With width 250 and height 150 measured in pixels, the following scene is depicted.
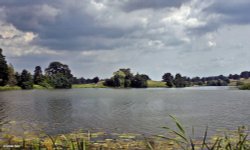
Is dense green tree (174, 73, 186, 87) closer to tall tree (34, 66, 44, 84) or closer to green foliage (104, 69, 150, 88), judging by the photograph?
green foliage (104, 69, 150, 88)

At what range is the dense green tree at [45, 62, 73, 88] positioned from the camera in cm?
15125

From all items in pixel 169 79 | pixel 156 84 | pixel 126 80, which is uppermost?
pixel 169 79

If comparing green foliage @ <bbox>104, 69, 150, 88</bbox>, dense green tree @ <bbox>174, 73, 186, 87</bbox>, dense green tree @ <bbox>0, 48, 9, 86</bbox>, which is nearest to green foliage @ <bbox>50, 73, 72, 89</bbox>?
green foliage @ <bbox>104, 69, 150, 88</bbox>

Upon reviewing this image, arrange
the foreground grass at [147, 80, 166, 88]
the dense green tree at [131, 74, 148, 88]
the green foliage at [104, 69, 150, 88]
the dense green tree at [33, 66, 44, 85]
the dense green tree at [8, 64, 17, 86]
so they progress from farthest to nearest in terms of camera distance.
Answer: the foreground grass at [147, 80, 166, 88] → the dense green tree at [131, 74, 148, 88] → the green foliage at [104, 69, 150, 88] → the dense green tree at [33, 66, 44, 85] → the dense green tree at [8, 64, 17, 86]

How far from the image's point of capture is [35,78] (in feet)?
482

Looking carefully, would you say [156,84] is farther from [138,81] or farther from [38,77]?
[38,77]

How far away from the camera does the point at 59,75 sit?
153500 millimetres

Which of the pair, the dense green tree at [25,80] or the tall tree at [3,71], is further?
the dense green tree at [25,80]

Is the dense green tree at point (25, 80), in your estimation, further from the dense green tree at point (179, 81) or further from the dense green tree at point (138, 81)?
the dense green tree at point (179, 81)

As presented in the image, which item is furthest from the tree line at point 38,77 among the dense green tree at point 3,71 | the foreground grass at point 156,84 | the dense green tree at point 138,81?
the foreground grass at point 156,84

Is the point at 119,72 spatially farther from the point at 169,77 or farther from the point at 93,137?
the point at 93,137

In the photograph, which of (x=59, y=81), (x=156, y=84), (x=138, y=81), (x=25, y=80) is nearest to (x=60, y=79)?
(x=59, y=81)

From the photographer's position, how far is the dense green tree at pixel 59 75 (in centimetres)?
15125

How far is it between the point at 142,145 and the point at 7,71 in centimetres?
10398
